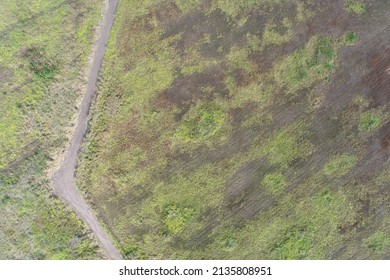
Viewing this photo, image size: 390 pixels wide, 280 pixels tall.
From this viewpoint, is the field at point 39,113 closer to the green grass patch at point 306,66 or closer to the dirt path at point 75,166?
the dirt path at point 75,166

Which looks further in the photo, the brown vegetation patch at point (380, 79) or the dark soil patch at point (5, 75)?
the brown vegetation patch at point (380, 79)

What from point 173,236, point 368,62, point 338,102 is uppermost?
point 368,62

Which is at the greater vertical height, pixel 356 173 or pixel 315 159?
pixel 315 159

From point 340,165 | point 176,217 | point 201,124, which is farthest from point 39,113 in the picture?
point 340,165

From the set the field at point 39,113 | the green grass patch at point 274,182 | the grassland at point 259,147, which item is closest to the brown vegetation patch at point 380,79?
the grassland at point 259,147

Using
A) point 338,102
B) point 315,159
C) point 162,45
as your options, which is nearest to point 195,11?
point 162,45

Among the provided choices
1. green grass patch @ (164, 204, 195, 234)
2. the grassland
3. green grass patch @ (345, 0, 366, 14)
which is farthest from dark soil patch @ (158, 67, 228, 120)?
green grass patch @ (345, 0, 366, 14)

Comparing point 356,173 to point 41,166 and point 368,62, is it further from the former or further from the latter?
point 41,166
